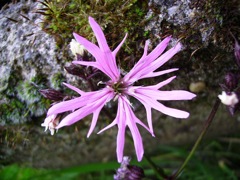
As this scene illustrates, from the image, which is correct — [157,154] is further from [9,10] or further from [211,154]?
[9,10]

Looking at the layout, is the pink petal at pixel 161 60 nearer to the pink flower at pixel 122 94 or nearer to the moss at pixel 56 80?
the pink flower at pixel 122 94

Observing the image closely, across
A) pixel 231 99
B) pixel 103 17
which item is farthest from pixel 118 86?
pixel 231 99

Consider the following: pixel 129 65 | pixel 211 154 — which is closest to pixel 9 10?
pixel 129 65

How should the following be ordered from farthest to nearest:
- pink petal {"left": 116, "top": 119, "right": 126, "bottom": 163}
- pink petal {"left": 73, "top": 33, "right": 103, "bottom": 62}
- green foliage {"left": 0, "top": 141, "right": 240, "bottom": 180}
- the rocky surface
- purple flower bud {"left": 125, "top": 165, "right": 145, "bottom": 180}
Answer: green foliage {"left": 0, "top": 141, "right": 240, "bottom": 180} → purple flower bud {"left": 125, "top": 165, "right": 145, "bottom": 180} → the rocky surface → pink petal {"left": 116, "top": 119, "right": 126, "bottom": 163} → pink petal {"left": 73, "top": 33, "right": 103, "bottom": 62}

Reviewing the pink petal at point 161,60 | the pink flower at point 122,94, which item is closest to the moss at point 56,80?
the pink flower at point 122,94

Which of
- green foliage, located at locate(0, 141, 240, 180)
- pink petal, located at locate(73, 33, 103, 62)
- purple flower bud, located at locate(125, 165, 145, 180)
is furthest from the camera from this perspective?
green foliage, located at locate(0, 141, 240, 180)

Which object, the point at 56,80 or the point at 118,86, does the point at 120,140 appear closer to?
the point at 118,86

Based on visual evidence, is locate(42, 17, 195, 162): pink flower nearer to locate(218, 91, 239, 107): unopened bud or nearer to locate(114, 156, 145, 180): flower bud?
locate(218, 91, 239, 107): unopened bud

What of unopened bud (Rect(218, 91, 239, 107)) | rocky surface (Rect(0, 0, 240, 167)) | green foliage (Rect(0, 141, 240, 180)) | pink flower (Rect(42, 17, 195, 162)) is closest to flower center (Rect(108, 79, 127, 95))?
pink flower (Rect(42, 17, 195, 162))
